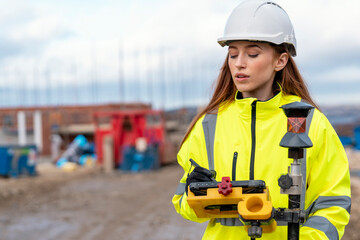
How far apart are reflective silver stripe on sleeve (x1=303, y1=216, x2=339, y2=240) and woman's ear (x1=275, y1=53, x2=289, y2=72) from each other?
26.2 inches

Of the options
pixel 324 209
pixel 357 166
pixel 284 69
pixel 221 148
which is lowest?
pixel 357 166

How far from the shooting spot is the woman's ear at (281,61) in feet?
6.72

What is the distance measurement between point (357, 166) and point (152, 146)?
6.71 meters

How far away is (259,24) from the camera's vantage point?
1955mm

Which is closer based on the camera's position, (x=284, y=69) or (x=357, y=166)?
(x=284, y=69)

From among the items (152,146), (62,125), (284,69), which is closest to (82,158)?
(152,146)

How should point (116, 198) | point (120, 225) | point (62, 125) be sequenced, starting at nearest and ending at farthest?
point (120, 225), point (116, 198), point (62, 125)

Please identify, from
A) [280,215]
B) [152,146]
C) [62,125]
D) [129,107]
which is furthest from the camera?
[129,107]

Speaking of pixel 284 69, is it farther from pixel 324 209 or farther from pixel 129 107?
pixel 129 107

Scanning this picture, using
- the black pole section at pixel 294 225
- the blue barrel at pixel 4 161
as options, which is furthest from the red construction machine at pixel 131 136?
the black pole section at pixel 294 225

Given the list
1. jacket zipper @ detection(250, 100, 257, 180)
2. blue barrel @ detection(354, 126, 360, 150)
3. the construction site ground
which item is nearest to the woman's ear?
jacket zipper @ detection(250, 100, 257, 180)

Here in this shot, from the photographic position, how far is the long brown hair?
82.4 inches

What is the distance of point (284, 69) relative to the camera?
2102mm

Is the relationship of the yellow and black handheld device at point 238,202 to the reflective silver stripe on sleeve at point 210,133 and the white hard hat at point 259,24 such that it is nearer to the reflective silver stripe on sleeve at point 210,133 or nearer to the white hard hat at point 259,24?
the reflective silver stripe on sleeve at point 210,133
